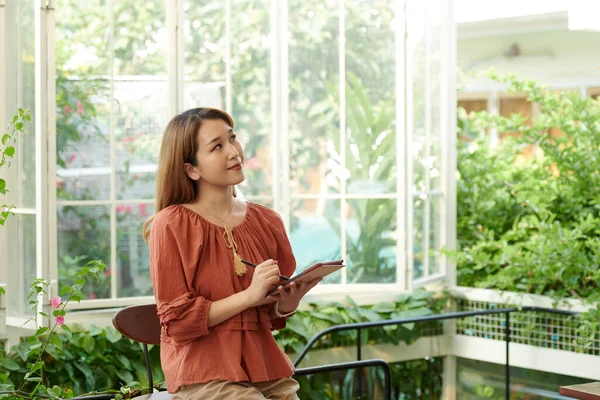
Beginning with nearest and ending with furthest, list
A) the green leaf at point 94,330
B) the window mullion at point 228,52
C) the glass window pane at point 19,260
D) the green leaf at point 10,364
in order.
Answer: the green leaf at point 10,364, the glass window pane at point 19,260, the green leaf at point 94,330, the window mullion at point 228,52

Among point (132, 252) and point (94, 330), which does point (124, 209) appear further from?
point (94, 330)

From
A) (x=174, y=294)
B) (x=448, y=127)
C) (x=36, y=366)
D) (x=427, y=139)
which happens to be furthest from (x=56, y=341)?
(x=448, y=127)

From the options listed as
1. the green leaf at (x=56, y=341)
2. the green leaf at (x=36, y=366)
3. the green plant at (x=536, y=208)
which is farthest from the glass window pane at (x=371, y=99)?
the green leaf at (x=36, y=366)

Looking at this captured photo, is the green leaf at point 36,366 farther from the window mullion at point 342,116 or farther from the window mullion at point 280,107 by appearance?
the window mullion at point 342,116

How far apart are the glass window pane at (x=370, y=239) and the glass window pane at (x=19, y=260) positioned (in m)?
1.74

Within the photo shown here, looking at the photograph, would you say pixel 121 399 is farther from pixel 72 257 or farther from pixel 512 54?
pixel 512 54

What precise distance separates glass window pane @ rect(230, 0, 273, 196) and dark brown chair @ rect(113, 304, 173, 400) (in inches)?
84.8

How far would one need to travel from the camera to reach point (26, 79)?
390cm

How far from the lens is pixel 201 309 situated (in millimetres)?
2027

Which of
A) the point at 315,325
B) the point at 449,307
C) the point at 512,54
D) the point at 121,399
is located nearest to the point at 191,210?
the point at 121,399

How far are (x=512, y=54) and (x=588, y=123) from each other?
308cm

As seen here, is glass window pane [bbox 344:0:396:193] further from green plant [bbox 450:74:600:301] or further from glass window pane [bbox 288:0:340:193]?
green plant [bbox 450:74:600:301]

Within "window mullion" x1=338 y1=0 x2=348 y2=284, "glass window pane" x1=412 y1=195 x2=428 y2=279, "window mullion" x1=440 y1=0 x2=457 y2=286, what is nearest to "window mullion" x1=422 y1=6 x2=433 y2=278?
"glass window pane" x1=412 y1=195 x2=428 y2=279

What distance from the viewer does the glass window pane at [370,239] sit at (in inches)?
192
